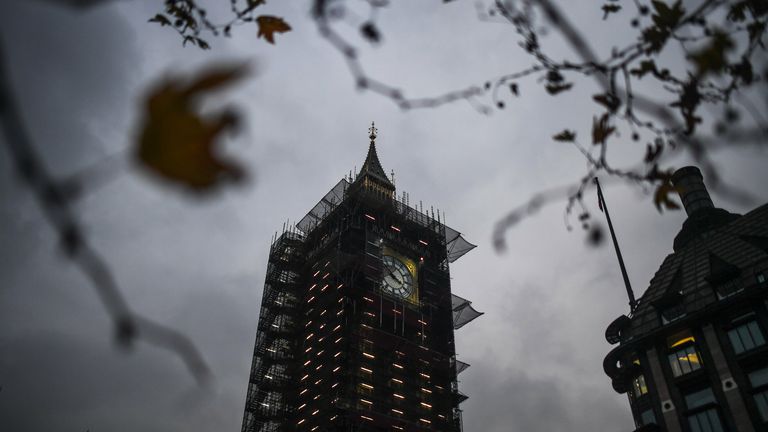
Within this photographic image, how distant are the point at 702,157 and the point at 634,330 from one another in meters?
36.1

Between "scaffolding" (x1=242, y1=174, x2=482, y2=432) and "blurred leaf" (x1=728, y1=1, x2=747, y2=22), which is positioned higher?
"scaffolding" (x1=242, y1=174, x2=482, y2=432)

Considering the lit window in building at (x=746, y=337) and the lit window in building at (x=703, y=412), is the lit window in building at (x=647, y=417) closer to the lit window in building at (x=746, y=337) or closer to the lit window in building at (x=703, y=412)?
the lit window in building at (x=703, y=412)

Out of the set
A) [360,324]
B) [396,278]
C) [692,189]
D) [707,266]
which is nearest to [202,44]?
[707,266]

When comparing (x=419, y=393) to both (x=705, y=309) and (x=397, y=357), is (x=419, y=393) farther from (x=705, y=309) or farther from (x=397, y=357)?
(x=705, y=309)

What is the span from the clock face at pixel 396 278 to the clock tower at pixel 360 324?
0.14 m

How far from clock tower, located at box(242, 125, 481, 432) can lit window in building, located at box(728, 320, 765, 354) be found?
28.7 meters

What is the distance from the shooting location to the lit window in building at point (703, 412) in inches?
1186

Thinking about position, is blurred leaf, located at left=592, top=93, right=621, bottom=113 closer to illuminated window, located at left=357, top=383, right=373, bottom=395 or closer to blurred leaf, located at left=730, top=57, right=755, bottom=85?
blurred leaf, located at left=730, top=57, right=755, bottom=85

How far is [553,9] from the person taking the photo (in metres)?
3.85

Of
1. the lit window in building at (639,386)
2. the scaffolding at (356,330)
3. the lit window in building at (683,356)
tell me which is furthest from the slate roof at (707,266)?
the scaffolding at (356,330)

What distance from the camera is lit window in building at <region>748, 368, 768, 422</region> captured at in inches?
1129

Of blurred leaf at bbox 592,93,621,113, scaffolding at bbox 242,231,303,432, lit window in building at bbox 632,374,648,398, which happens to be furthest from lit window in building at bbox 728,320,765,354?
scaffolding at bbox 242,231,303,432

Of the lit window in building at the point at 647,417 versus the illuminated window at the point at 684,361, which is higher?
the illuminated window at the point at 684,361

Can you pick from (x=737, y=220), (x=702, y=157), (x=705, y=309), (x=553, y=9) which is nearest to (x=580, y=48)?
(x=553, y=9)
